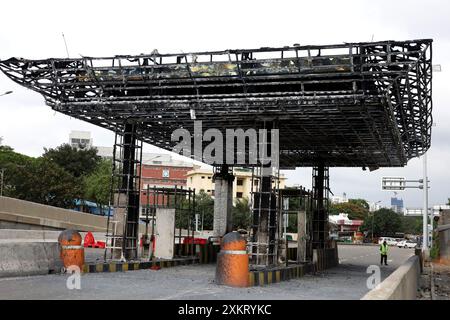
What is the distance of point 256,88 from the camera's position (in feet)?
58.1

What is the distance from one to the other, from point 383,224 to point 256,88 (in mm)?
103987

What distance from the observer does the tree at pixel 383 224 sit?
380 ft

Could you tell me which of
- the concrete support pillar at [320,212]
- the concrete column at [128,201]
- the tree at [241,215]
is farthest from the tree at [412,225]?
the concrete column at [128,201]

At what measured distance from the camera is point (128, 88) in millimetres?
18000

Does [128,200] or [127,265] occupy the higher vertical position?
[128,200]

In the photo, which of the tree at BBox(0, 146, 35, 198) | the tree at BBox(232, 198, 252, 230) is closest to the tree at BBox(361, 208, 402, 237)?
the tree at BBox(232, 198, 252, 230)

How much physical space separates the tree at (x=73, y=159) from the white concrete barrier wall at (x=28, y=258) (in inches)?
2414

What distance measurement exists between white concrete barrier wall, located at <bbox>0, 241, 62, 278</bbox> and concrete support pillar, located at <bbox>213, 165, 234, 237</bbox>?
1285 cm

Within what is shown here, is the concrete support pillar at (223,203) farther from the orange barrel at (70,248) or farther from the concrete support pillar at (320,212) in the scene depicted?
the orange barrel at (70,248)

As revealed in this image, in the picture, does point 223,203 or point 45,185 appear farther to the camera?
point 45,185
